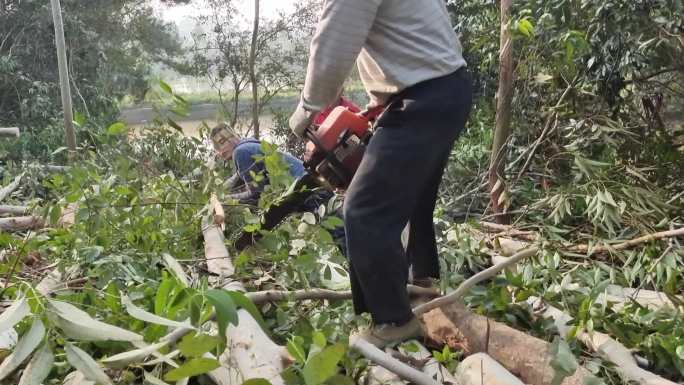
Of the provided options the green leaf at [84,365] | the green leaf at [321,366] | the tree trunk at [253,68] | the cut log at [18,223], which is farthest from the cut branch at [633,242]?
the tree trunk at [253,68]

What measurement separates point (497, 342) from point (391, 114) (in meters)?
0.78

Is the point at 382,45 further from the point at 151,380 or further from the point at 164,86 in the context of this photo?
the point at 151,380

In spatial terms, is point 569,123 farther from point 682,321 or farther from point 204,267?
point 204,267

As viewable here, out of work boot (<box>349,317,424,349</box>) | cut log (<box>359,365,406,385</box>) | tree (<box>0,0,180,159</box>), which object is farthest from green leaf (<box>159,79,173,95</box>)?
tree (<box>0,0,180,159</box>)

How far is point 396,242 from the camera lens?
6.11ft

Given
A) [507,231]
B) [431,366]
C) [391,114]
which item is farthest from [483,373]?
[507,231]

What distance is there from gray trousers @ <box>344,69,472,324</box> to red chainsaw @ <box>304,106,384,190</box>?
0.15 meters

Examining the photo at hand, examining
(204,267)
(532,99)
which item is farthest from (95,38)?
(204,267)

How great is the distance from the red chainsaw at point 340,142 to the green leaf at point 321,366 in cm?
102

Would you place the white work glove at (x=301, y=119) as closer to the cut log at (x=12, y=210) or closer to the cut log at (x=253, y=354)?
the cut log at (x=253, y=354)

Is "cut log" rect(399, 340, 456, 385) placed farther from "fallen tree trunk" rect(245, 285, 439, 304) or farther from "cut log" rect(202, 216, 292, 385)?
"cut log" rect(202, 216, 292, 385)

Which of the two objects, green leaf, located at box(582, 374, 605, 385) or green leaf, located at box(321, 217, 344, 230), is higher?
green leaf, located at box(321, 217, 344, 230)

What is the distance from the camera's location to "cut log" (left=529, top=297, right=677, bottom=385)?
64.3 inches

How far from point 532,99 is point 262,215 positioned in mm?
2714
